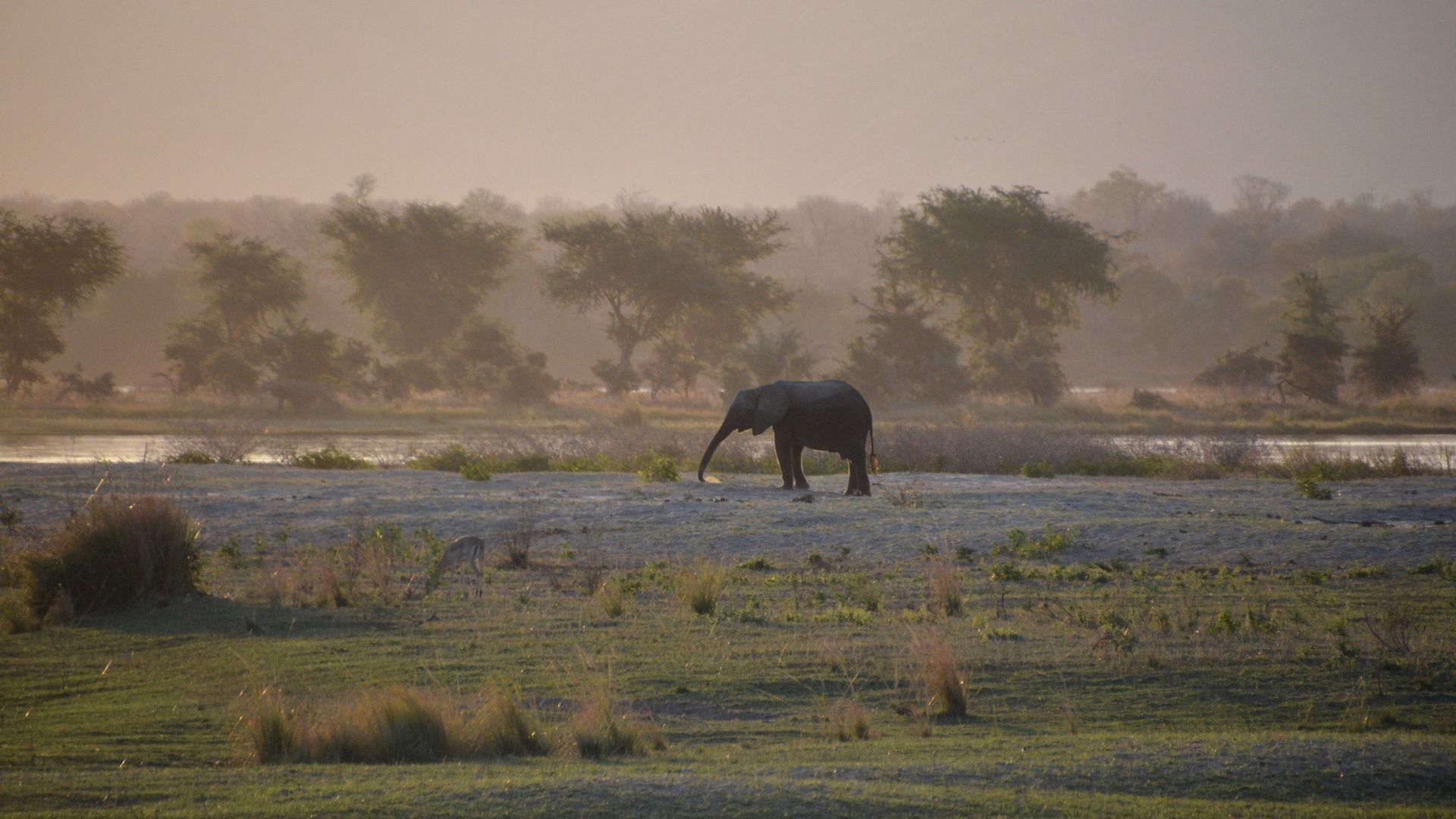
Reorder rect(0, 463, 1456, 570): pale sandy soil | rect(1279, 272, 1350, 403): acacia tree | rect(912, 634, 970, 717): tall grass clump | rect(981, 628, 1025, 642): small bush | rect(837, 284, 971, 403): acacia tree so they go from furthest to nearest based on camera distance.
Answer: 1. rect(837, 284, 971, 403): acacia tree
2. rect(1279, 272, 1350, 403): acacia tree
3. rect(0, 463, 1456, 570): pale sandy soil
4. rect(981, 628, 1025, 642): small bush
5. rect(912, 634, 970, 717): tall grass clump

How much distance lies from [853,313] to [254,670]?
77.2 metres

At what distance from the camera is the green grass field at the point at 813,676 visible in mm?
5418

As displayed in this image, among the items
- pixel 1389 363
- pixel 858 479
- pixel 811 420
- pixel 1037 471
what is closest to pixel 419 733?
pixel 858 479

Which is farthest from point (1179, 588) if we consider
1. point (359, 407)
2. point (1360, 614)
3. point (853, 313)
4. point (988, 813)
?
point (853, 313)

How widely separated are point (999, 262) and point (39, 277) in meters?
40.3

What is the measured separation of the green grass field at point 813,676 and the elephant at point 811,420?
4.29 metres

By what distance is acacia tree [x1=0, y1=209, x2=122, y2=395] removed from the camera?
47.7 meters

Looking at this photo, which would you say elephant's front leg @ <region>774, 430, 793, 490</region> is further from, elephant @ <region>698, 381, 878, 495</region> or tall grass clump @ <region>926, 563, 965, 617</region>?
tall grass clump @ <region>926, 563, 965, 617</region>

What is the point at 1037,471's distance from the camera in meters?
22.4

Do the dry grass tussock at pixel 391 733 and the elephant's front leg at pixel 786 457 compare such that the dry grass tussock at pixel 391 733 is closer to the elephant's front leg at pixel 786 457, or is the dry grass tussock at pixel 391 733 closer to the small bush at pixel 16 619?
the small bush at pixel 16 619

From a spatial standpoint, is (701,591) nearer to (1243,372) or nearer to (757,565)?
(757,565)

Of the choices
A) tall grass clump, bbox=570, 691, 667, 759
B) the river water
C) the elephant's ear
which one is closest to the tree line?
the river water

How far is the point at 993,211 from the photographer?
5212cm

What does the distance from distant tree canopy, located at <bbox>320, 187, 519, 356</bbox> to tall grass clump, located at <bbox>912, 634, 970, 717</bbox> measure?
170 feet
